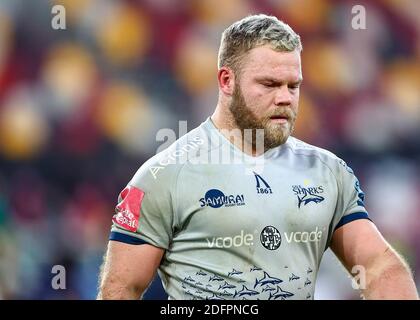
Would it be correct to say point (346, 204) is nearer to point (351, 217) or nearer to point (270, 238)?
point (351, 217)

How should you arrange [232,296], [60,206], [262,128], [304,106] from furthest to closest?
[304,106] < [60,206] < [262,128] < [232,296]

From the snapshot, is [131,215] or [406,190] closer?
[131,215]

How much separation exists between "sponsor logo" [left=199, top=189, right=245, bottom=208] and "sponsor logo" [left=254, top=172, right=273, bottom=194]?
7cm

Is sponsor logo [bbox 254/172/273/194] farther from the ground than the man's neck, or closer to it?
closer to it

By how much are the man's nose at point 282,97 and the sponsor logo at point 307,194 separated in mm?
329

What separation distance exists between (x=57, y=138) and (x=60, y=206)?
1.65 ft

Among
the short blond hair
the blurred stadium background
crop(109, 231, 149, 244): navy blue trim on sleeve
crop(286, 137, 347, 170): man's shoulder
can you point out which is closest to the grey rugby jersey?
crop(109, 231, 149, 244): navy blue trim on sleeve

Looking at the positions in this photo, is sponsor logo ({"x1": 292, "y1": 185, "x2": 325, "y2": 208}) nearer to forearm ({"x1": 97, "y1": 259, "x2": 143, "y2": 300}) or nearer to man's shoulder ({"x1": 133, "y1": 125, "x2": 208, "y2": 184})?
man's shoulder ({"x1": 133, "y1": 125, "x2": 208, "y2": 184})

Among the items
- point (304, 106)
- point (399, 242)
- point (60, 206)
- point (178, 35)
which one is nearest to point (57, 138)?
point (60, 206)

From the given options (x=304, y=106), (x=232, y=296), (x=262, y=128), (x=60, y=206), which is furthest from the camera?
(x=304, y=106)

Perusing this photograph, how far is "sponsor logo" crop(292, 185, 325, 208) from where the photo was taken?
2.91 m

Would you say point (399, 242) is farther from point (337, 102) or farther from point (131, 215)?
point (131, 215)

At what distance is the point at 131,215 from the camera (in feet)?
9.16

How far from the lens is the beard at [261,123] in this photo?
2.90 metres
